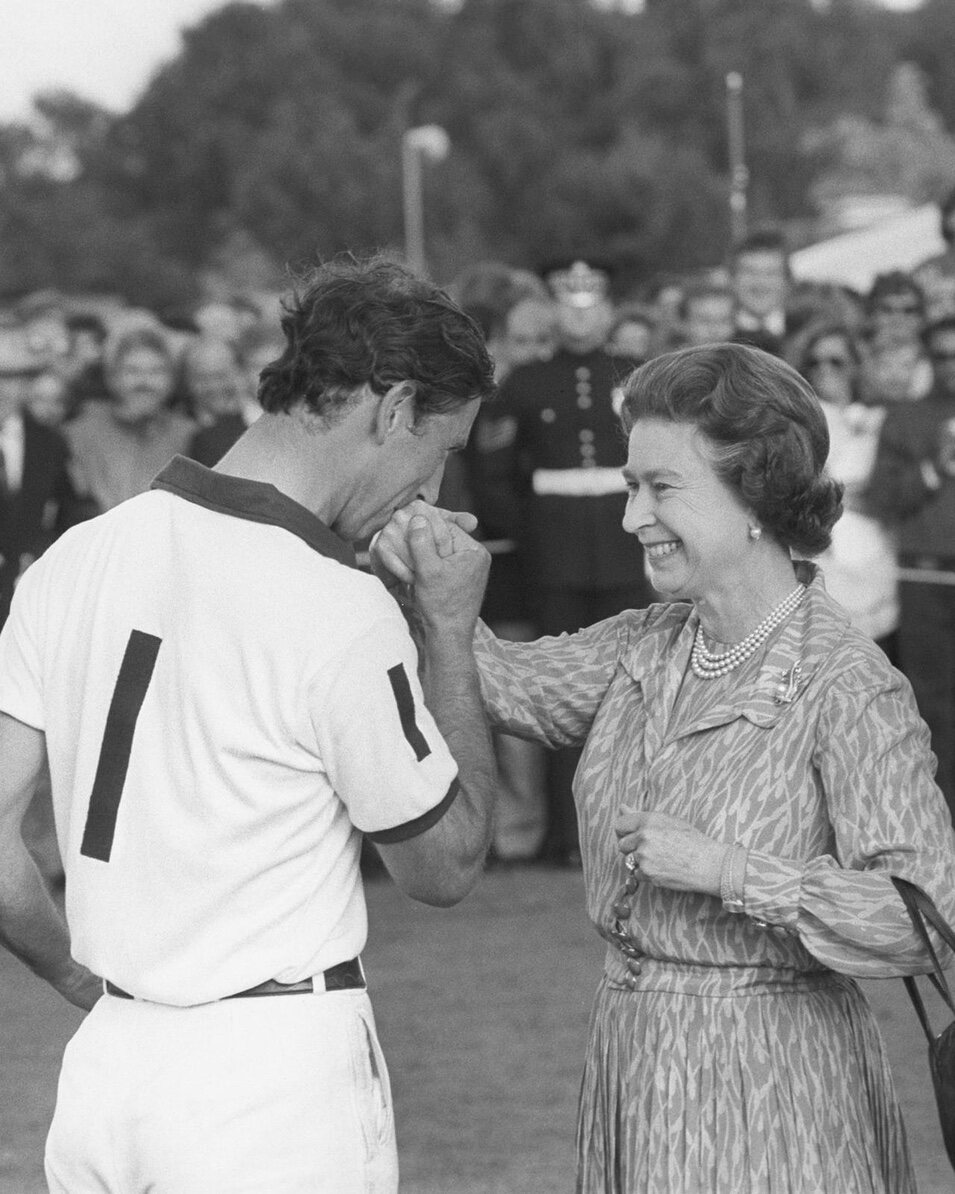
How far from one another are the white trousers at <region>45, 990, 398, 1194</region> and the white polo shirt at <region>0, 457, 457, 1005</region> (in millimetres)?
51

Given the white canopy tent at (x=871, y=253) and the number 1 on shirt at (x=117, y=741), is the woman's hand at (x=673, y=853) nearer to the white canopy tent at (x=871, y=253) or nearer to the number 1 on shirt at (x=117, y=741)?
the number 1 on shirt at (x=117, y=741)

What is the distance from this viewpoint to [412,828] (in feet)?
8.11

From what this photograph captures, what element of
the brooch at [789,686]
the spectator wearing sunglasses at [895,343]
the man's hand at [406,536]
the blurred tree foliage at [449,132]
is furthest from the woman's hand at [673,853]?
the blurred tree foliage at [449,132]

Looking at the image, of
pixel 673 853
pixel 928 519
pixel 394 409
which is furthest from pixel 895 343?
pixel 394 409

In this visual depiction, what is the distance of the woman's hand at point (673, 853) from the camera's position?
108 inches

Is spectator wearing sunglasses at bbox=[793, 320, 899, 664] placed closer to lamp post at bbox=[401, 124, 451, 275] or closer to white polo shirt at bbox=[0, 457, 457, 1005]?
white polo shirt at bbox=[0, 457, 457, 1005]

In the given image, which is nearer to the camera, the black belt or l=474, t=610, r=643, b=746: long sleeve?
the black belt

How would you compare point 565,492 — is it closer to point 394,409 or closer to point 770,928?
point 770,928

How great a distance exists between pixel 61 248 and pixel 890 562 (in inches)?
2345

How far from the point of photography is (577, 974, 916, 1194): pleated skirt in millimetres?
2855

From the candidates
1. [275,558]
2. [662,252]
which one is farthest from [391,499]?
[662,252]

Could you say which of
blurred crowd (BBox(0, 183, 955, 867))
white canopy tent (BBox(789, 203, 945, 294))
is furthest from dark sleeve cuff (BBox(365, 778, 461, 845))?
white canopy tent (BBox(789, 203, 945, 294))

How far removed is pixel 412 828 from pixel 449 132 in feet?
230

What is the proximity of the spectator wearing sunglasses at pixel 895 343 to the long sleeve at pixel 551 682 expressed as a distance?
5.02 m
